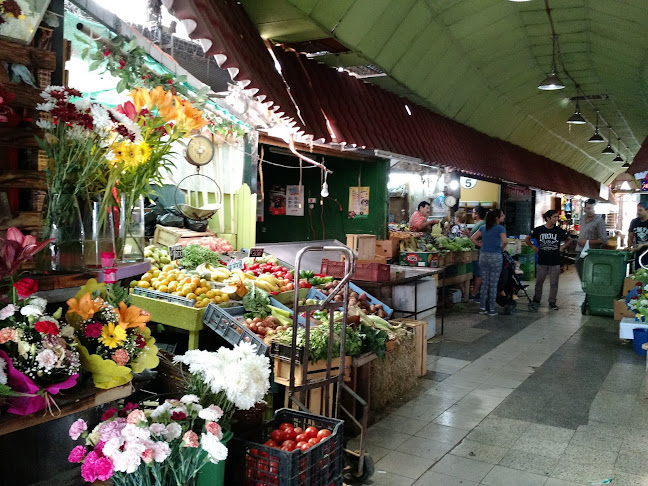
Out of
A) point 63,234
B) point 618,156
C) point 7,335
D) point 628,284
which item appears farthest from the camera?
point 618,156

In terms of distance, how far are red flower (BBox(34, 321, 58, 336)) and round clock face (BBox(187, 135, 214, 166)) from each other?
463cm

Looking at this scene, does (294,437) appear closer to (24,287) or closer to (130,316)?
(130,316)

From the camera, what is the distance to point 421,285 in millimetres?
8438

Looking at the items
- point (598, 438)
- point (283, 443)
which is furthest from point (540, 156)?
point (283, 443)

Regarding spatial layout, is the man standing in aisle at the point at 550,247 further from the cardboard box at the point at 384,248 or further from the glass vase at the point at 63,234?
the glass vase at the point at 63,234

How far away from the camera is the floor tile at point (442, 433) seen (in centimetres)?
514

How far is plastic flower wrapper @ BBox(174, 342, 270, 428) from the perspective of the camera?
284cm

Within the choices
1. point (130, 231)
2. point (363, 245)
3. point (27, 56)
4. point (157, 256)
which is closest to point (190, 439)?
point (130, 231)

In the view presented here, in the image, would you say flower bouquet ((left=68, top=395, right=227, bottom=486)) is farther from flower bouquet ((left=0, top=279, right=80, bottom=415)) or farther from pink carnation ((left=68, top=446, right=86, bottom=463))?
flower bouquet ((left=0, top=279, right=80, bottom=415))

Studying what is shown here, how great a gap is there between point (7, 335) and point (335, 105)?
20.3 ft

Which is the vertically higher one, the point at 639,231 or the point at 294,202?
the point at 294,202

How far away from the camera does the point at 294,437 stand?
3393 mm

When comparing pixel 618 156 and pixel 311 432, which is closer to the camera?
pixel 311 432

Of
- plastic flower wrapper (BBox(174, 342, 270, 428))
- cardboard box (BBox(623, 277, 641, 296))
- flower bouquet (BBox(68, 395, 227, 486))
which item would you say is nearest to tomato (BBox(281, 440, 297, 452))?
plastic flower wrapper (BBox(174, 342, 270, 428))
